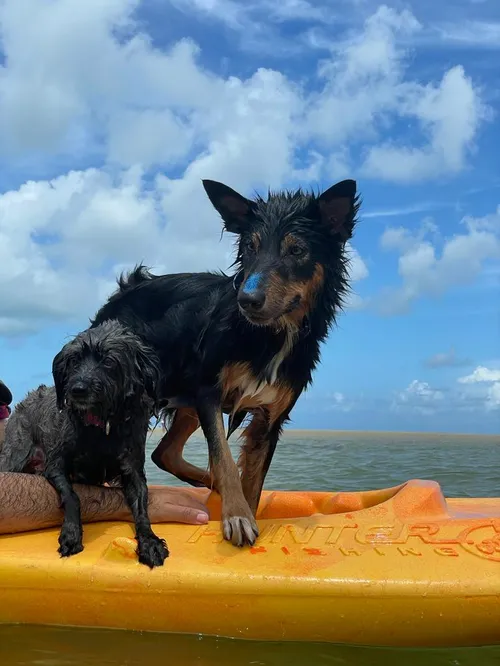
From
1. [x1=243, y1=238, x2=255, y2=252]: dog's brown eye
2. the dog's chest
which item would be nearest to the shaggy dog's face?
the dog's chest

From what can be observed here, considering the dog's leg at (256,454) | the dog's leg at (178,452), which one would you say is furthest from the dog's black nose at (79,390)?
the dog's leg at (178,452)

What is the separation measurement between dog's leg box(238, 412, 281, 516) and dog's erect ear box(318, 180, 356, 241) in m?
1.50

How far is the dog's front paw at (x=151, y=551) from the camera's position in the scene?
4168 millimetres

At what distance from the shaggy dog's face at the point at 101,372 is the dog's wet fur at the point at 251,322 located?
19.7 inches

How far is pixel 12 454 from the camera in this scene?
5.03 meters

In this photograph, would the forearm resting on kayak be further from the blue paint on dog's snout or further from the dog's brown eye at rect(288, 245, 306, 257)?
the dog's brown eye at rect(288, 245, 306, 257)

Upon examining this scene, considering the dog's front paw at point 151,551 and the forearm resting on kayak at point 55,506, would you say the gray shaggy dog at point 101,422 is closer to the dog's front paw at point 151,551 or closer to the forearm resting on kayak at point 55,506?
the dog's front paw at point 151,551

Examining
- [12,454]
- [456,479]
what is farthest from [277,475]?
[12,454]

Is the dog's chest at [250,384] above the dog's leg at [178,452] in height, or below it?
above

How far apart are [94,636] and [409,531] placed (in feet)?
6.69

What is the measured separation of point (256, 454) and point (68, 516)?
1519mm

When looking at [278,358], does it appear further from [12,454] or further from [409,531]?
[12,454]

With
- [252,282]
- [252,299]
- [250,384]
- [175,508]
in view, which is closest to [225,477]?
[175,508]

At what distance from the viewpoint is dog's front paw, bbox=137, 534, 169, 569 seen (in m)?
4.17
